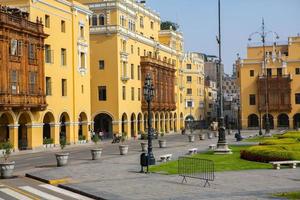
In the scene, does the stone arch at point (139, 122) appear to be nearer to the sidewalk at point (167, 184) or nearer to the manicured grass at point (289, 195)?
the sidewalk at point (167, 184)

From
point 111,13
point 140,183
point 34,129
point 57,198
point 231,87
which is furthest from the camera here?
point 231,87

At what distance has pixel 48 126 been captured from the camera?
189ft

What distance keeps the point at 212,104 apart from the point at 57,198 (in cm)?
12116

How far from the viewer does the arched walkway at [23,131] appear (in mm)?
51562

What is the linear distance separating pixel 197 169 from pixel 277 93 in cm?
7921

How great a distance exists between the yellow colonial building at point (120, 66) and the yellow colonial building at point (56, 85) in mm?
7968

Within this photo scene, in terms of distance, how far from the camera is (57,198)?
1997 cm

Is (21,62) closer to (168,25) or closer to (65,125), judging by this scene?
(65,125)

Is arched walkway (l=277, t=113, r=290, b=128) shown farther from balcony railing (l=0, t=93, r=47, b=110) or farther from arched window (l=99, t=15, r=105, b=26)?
balcony railing (l=0, t=93, r=47, b=110)

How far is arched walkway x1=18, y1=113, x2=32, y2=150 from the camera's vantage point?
51562 millimetres

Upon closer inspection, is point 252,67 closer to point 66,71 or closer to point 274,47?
point 274,47

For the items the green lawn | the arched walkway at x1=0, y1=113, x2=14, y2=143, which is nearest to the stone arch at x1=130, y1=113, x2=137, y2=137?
the arched walkway at x1=0, y1=113, x2=14, y2=143

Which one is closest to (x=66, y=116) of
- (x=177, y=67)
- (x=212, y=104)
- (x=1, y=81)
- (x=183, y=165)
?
(x=1, y=81)

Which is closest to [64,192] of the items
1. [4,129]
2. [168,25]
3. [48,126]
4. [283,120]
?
[4,129]
